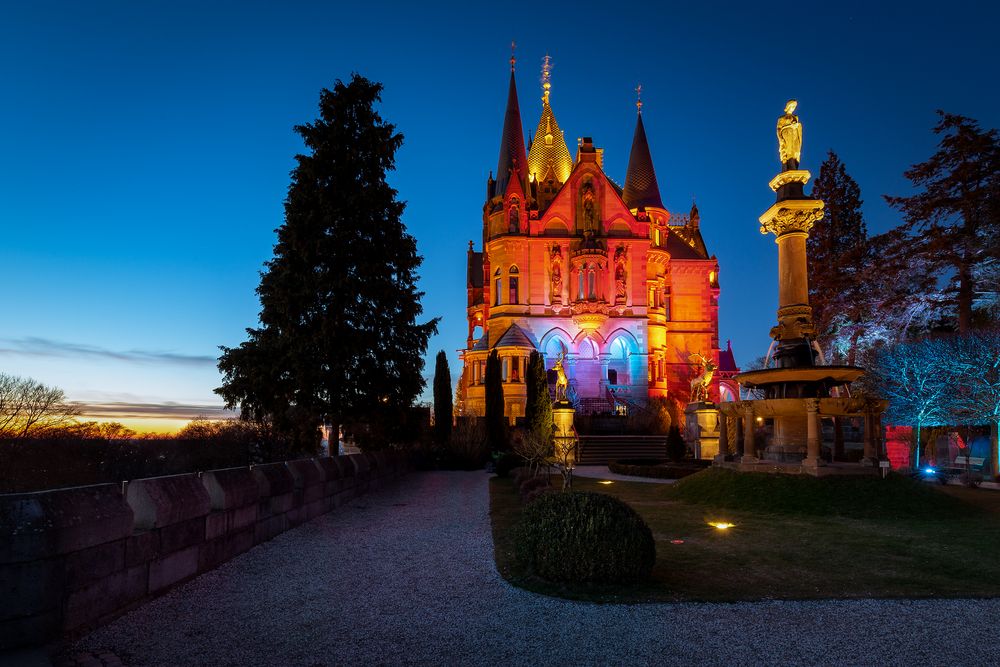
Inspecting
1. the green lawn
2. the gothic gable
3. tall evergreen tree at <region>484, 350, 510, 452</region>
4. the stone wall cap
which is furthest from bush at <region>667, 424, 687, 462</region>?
the gothic gable

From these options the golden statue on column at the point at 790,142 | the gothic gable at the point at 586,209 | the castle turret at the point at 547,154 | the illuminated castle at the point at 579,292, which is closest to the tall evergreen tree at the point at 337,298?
the golden statue on column at the point at 790,142

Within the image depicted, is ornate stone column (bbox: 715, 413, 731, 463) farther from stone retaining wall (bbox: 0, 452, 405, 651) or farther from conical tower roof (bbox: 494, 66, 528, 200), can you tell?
conical tower roof (bbox: 494, 66, 528, 200)

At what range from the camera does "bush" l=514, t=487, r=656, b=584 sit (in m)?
8.26

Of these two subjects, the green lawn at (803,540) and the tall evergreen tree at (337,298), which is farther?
the tall evergreen tree at (337,298)

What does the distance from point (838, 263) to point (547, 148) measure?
31594mm

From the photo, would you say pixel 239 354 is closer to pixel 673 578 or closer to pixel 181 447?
pixel 181 447

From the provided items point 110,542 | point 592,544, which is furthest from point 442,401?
point 110,542

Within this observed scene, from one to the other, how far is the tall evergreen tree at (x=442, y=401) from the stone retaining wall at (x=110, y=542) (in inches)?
1066

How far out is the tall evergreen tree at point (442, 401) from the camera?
127 feet

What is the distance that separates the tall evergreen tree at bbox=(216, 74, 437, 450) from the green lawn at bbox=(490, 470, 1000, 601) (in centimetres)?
607

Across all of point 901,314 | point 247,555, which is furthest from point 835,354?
point 247,555

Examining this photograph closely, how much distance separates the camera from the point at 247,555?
33.7ft

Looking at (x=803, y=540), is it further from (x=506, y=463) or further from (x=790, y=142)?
(x=506, y=463)

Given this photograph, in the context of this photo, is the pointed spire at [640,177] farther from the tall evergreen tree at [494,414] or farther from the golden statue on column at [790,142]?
the golden statue on column at [790,142]
